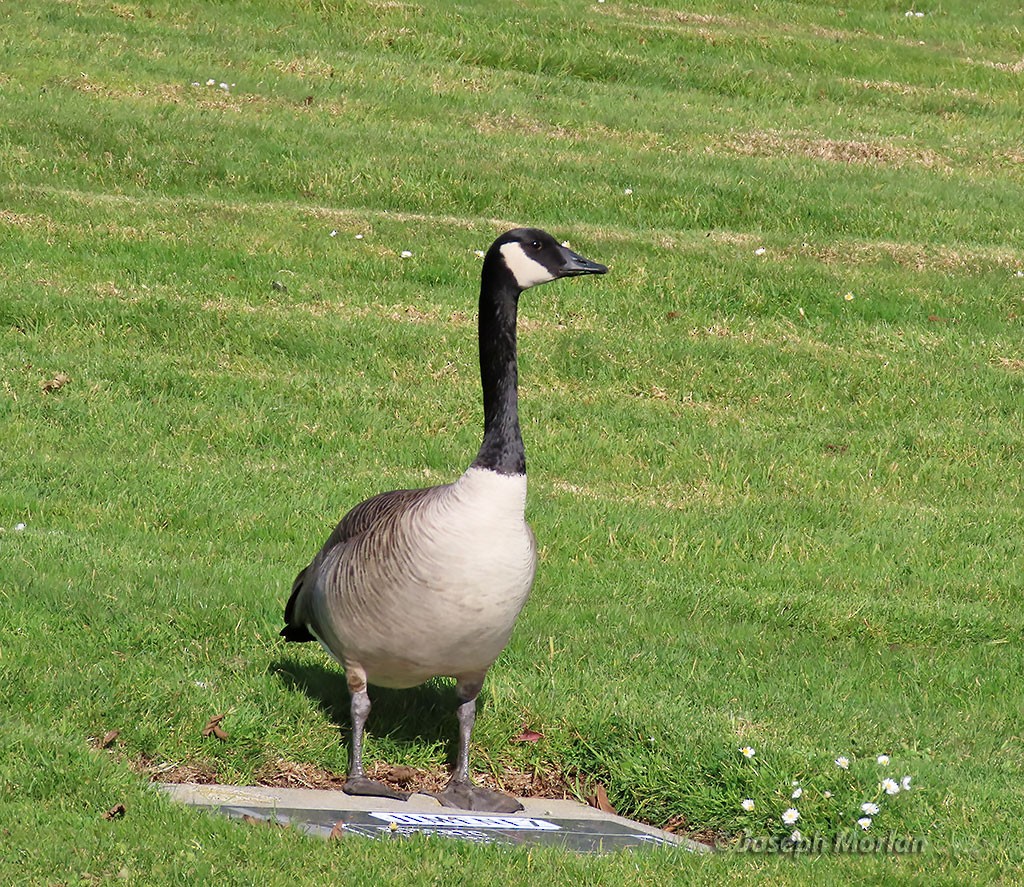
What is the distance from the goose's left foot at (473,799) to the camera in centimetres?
630

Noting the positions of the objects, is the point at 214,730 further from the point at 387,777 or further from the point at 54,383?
the point at 54,383

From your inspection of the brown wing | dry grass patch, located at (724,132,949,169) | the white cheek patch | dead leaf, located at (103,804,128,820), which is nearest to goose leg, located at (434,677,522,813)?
the brown wing

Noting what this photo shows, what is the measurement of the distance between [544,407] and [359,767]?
598cm

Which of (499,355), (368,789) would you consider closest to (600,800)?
(368,789)

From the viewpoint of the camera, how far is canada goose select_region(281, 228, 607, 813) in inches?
229

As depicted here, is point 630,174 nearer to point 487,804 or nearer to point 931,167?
point 931,167

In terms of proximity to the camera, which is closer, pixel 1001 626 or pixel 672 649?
pixel 672 649

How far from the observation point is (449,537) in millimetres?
5797

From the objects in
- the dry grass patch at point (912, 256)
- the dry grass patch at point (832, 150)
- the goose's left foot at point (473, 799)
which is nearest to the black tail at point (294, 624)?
the goose's left foot at point (473, 799)

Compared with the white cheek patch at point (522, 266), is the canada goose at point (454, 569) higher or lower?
lower

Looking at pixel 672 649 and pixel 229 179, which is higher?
pixel 229 179

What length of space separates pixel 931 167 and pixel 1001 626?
38.7ft

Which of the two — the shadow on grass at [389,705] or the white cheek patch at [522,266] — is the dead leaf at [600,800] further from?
the white cheek patch at [522,266]

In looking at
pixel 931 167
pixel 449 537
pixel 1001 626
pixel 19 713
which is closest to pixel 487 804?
pixel 449 537
